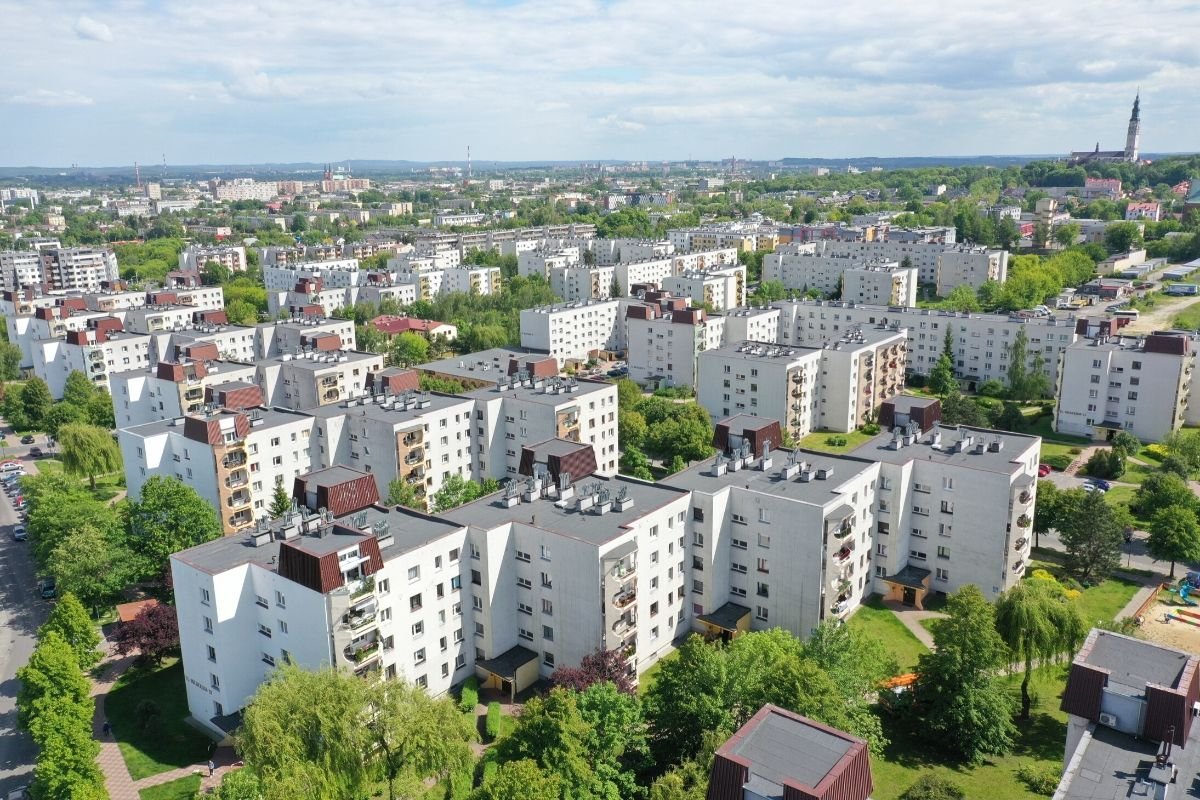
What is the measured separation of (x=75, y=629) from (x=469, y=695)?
2031 cm

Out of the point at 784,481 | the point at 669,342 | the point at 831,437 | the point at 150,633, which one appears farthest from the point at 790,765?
the point at 669,342

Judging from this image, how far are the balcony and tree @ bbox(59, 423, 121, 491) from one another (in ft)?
169

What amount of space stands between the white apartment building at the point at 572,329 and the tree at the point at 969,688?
74.6m

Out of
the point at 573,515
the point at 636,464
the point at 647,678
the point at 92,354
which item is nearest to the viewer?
the point at 647,678

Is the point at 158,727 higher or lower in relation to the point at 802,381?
lower

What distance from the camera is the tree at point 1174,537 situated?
5209 centimetres

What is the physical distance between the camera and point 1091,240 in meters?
186

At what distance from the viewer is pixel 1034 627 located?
126 feet

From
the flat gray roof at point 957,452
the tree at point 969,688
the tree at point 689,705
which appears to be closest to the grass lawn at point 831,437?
the flat gray roof at point 957,452

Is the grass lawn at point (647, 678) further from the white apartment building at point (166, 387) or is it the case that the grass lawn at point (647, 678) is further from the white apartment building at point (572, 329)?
the white apartment building at point (572, 329)

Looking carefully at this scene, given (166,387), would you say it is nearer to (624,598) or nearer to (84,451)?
(84,451)

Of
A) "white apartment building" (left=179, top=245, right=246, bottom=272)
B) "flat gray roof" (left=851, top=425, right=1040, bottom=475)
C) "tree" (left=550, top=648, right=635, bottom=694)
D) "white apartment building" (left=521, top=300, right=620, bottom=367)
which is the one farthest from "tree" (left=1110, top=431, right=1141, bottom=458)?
"white apartment building" (left=179, top=245, right=246, bottom=272)

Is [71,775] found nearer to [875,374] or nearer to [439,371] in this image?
[439,371]

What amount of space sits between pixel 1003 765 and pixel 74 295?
4982 inches
